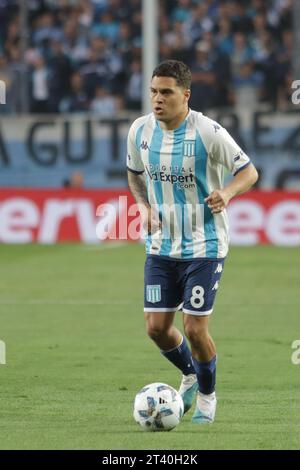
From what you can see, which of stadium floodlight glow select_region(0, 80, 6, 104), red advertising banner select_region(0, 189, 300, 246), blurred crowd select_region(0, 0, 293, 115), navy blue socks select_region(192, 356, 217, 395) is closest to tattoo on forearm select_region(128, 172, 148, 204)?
navy blue socks select_region(192, 356, 217, 395)

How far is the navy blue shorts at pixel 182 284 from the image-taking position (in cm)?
776

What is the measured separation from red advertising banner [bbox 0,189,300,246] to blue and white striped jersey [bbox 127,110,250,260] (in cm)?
1138

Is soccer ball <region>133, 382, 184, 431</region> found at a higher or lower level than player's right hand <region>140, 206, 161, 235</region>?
lower

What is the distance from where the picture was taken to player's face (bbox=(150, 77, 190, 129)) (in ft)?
25.2

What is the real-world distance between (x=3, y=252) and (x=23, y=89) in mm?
3472

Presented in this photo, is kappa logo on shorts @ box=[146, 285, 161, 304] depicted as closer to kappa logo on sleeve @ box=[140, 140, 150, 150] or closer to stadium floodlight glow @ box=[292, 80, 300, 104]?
kappa logo on sleeve @ box=[140, 140, 150, 150]

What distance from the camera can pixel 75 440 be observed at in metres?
7.14

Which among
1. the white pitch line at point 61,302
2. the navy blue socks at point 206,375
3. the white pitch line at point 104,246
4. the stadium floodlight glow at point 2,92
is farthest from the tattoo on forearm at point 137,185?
the stadium floodlight glow at point 2,92

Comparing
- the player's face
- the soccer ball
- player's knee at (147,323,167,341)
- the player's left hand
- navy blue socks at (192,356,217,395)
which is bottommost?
the soccer ball

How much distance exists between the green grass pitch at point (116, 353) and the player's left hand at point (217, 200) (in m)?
1.35

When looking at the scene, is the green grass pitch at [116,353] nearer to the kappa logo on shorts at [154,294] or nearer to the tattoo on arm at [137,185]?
the kappa logo on shorts at [154,294]

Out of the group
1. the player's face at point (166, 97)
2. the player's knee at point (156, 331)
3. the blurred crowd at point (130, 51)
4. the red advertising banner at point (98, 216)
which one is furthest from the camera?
the blurred crowd at point (130, 51)

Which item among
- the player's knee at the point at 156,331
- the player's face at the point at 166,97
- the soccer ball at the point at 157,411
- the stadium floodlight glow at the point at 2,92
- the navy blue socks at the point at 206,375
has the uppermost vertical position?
the player's face at the point at 166,97
